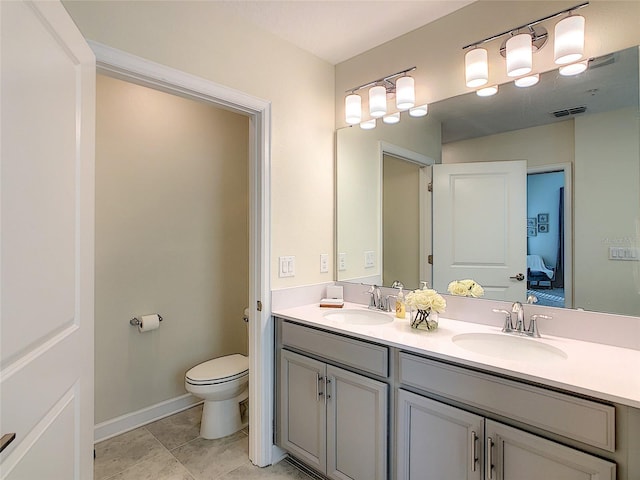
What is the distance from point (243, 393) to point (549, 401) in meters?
1.98

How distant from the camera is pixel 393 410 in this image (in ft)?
4.68

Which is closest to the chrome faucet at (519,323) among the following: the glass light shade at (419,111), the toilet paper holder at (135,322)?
the glass light shade at (419,111)

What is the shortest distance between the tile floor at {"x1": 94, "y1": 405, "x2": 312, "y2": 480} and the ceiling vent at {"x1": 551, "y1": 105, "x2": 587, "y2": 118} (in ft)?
7.11

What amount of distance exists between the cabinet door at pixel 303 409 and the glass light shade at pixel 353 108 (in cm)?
148

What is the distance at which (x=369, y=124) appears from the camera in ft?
7.25

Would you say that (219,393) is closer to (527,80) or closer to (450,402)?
(450,402)

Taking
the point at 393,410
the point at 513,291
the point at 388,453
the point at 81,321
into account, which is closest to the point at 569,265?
the point at 513,291

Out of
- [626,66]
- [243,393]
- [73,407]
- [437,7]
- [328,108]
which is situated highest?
[437,7]

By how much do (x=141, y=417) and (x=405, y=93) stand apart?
8.83 ft

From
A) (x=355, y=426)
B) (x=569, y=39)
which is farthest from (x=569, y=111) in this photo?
(x=355, y=426)

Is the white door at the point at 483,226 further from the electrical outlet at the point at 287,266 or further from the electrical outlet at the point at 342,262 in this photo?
the electrical outlet at the point at 287,266

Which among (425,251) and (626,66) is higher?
(626,66)

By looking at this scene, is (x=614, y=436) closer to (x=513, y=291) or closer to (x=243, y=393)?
(x=513, y=291)

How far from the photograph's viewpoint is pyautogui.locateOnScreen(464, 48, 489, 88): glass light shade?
5.42 ft
